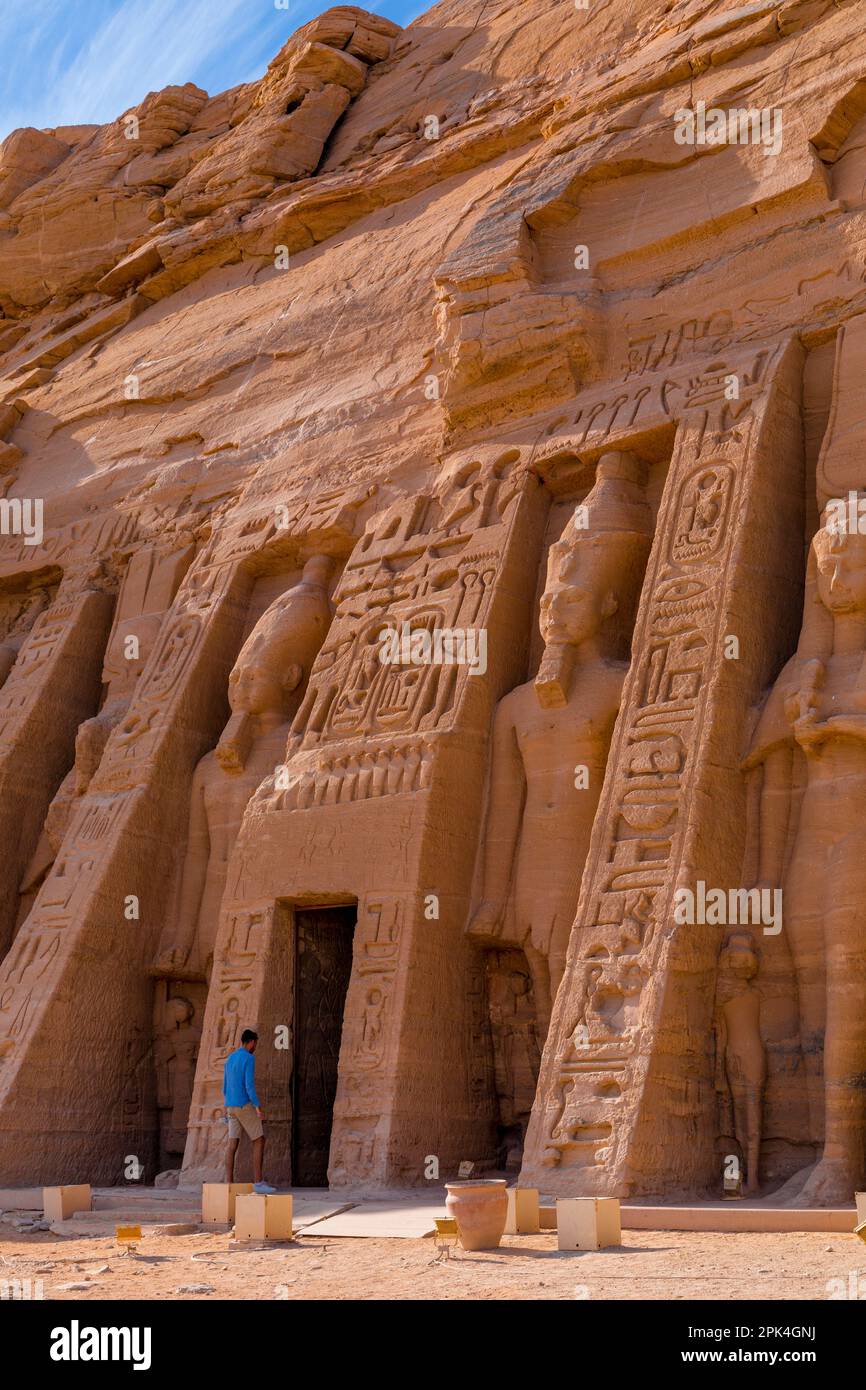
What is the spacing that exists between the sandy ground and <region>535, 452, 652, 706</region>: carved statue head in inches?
153

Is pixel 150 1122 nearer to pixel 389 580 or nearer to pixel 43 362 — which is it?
pixel 389 580

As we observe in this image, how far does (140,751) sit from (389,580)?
243 centimetres

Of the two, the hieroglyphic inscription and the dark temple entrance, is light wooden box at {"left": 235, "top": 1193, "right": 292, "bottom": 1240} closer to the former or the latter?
the hieroglyphic inscription

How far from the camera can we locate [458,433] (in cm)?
1220

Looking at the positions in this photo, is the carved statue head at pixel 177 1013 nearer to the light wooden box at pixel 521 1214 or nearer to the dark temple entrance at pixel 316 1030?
the dark temple entrance at pixel 316 1030

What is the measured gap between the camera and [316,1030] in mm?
10914

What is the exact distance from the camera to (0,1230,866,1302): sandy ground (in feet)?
17.4

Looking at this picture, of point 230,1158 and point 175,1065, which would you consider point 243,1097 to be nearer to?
point 230,1158

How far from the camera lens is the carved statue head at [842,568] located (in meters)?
8.70

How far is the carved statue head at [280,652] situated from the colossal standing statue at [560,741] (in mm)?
2342

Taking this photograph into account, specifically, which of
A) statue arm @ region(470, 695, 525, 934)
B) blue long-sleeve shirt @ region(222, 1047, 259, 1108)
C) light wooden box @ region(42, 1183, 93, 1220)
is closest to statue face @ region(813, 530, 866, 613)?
statue arm @ region(470, 695, 525, 934)

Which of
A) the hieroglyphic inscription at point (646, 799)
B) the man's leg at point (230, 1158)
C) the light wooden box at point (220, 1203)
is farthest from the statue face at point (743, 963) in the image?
the man's leg at point (230, 1158)

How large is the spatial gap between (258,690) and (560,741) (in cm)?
296

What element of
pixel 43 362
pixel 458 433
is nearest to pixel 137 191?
pixel 43 362
